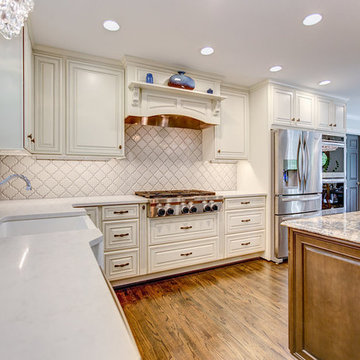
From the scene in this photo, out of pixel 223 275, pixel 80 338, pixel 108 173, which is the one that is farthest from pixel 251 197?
pixel 80 338

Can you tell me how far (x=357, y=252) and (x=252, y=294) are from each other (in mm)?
1406

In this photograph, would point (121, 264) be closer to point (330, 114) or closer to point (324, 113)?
point (324, 113)

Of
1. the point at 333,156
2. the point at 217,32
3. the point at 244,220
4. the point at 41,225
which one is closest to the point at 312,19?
the point at 217,32

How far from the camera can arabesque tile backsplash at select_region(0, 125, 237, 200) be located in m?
2.58

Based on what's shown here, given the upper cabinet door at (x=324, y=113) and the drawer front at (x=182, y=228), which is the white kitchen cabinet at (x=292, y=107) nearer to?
the upper cabinet door at (x=324, y=113)

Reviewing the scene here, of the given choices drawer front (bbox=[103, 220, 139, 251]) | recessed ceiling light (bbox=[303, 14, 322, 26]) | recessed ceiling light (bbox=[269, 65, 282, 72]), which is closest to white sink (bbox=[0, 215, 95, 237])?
drawer front (bbox=[103, 220, 139, 251])

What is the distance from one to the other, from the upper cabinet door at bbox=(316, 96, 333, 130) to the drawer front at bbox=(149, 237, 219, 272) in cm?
245

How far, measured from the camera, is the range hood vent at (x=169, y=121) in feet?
9.25

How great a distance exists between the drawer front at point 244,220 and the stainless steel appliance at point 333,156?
1.25m

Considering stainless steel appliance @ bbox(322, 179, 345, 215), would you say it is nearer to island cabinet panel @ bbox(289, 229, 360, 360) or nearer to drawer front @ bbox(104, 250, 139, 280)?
island cabinet panel @ bbox(289, 229, 360, 360)

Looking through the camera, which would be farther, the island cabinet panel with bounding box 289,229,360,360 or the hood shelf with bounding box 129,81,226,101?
the hood shelf with bounding box 129,81,226,101

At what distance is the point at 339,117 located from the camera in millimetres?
3912

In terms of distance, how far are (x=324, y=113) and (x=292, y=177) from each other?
4.31 ft

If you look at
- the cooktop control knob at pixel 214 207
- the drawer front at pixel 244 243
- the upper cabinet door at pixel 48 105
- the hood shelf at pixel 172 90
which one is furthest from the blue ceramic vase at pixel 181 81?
the drawer front at pixel 244 243
